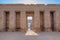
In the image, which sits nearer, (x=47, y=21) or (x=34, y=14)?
(x=47, y=21)

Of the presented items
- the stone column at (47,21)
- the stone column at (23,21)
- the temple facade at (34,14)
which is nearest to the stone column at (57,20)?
the temple facade at (34,14)

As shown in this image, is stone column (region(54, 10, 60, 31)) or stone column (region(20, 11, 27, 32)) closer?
stone column (region(54, 10, 60, 31))

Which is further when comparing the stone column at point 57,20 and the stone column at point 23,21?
the stone column at point 23,21

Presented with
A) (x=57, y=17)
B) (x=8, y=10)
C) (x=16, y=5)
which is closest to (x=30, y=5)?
(x=16, y=5)

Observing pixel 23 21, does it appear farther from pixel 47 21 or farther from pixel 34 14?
pixel 47 21

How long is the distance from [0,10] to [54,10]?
866 cm

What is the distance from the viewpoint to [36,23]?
54.8ft

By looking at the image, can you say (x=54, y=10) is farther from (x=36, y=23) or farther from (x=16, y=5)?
(x=16, y=5)

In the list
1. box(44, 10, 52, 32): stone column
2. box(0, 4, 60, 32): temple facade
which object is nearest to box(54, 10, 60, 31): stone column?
box(0, 4, 60, 32): temple facade

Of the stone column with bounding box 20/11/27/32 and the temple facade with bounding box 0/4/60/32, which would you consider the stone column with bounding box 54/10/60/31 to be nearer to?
the temple facade with bounding box 0/4/60/32

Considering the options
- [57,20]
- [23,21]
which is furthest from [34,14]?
[57,20]

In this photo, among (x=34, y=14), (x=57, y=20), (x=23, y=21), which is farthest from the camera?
(x=34, y=14)

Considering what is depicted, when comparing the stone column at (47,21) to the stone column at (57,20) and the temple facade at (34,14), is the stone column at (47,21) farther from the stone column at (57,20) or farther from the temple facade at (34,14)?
the stone column at (57,20)

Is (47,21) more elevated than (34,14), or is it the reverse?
(34,14)
